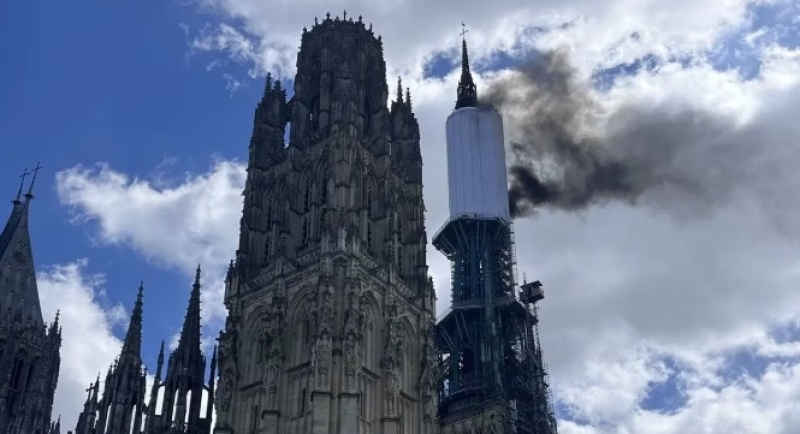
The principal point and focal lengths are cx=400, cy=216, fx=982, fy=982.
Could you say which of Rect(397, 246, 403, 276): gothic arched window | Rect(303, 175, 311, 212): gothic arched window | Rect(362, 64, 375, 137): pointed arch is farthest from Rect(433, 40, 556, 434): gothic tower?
Rect(303, 175, 311, 212): gothic arched window

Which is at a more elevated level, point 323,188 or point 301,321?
point 323,188

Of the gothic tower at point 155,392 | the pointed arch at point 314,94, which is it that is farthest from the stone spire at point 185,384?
the pointed arch at point 314,94

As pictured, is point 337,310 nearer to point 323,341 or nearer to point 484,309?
point 323,341

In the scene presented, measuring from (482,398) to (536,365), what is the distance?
6.03m

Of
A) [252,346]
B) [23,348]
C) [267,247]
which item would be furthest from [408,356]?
[23,348]

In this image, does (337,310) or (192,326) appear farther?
(192,326)

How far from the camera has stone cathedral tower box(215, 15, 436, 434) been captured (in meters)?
54.5

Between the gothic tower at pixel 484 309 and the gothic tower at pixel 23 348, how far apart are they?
3168 centimetres

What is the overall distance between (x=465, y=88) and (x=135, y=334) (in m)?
38.4

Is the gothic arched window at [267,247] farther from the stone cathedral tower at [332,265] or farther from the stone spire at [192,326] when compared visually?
the stone spire at [192,326]

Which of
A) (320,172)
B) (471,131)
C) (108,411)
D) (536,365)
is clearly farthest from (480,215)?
(108,411)

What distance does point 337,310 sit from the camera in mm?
55406

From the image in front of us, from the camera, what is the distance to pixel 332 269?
56562 millimetres

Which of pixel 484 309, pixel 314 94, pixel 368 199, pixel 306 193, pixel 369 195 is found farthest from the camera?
pixel 484 309
